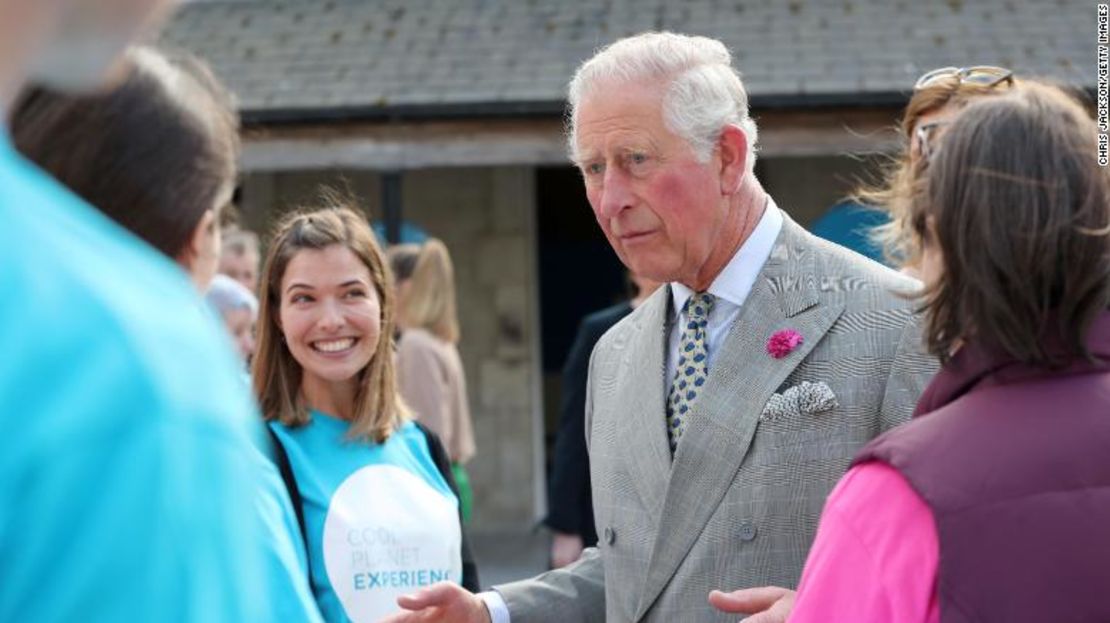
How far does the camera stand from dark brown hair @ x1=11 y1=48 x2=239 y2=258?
1.38 m

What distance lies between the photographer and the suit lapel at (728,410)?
2.82 meters

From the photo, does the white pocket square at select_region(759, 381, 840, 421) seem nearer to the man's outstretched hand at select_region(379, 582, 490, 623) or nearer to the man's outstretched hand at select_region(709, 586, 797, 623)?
the man's outstretched hand at select_region(709, 586, 797, 623)

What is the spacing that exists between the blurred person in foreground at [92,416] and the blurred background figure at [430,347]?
6.11 metres

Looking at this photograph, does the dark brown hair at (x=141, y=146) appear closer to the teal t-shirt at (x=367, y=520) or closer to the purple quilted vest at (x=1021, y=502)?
the purple quilted vest at (x=1021, y=502)

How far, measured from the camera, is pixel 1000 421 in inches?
72.2

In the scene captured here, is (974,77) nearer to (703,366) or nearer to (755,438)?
(703,366)

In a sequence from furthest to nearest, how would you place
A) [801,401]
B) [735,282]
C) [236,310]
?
[236,310] → [735,282] → [801,401]

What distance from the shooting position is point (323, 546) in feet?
11.2

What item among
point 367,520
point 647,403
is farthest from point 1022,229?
point 367,520

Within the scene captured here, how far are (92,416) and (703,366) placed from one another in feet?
7.44

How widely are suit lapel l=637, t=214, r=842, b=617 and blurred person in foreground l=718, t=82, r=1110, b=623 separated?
863mm

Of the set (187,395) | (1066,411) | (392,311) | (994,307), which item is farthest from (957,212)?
(392,311)

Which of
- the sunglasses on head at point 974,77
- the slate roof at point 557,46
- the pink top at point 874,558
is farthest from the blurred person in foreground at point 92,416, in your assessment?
the slate roof at point 557,46

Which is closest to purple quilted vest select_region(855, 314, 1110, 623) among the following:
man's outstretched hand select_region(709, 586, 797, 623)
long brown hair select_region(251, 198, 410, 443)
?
man's outstretched hand select_region(709, 586, 797, 623)
